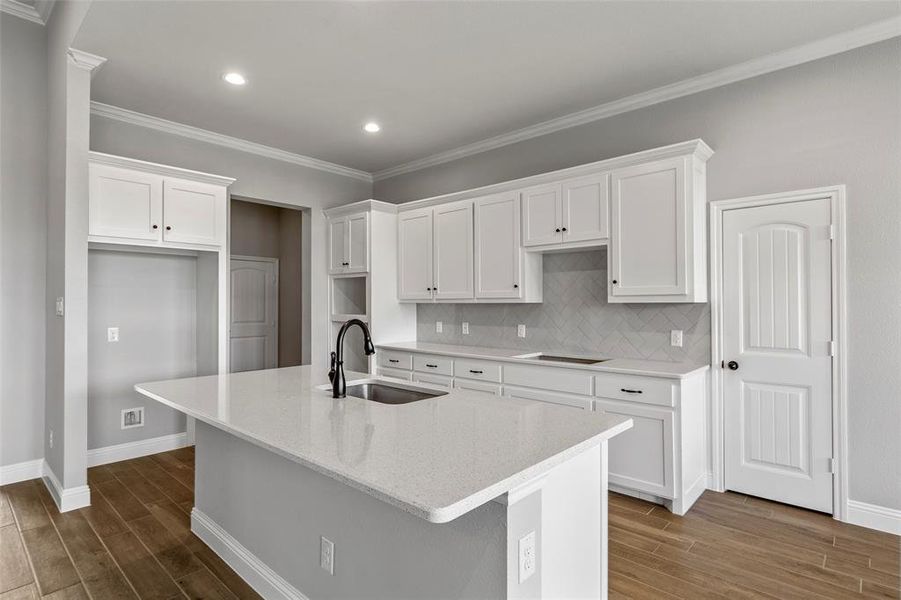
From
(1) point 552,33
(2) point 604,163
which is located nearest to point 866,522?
(2) point 604,163

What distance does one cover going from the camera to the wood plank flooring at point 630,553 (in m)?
2.16

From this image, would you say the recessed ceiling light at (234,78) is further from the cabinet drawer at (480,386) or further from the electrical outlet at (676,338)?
the electrical outlet at (676,338)

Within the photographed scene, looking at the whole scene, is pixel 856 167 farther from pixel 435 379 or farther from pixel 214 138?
pixel 214 138

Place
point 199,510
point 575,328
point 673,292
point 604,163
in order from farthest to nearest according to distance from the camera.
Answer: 1. point 575,328
2. point 604,163
3. point 673,292
4. point 199,510

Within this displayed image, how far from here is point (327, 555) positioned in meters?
1.80

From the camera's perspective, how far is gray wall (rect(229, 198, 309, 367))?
6.05m

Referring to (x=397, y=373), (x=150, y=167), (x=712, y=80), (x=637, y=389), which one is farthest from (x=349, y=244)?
(x=712, y=80)

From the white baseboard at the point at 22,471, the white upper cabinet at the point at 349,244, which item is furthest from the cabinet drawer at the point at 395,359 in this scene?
the white baseboard at the point at 22,471

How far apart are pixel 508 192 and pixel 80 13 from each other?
2.95 m

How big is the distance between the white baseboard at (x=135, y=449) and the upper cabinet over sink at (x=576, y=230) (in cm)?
247

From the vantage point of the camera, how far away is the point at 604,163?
11.0 ft

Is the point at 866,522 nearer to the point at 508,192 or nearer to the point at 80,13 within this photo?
the point at 508,192

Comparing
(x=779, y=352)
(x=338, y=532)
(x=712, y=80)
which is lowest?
(x=338, y=532)

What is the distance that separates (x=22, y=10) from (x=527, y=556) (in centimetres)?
467
